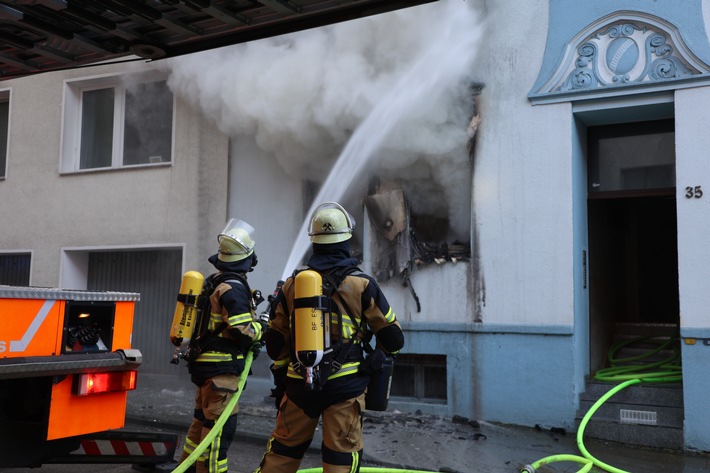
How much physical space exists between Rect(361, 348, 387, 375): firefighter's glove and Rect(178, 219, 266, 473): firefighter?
125 cm

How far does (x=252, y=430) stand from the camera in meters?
7.22

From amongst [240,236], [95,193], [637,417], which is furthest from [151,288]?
[637,417]

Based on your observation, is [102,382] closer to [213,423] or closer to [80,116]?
[213,423]

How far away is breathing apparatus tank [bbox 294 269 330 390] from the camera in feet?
12.3

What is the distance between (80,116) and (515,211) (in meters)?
7.21

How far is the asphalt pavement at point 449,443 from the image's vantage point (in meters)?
6.14

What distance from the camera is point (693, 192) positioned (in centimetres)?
696

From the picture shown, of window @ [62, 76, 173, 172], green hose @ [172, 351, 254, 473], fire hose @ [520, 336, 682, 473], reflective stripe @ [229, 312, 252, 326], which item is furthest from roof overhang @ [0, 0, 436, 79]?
window @ [62, 76, 173, 172]

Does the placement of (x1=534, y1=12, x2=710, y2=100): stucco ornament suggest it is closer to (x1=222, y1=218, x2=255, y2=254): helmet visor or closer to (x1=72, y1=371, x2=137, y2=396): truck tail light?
(x1=222, y1=218, x2=255, y2=254): helmet visor

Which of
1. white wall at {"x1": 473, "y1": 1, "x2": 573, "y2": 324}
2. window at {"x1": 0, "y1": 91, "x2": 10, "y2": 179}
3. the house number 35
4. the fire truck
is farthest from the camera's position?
window at {"x1": 0, "y1": 91, "x2": 10, "y2": 179}

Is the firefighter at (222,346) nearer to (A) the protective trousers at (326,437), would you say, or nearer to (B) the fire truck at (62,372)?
(B) the fire truck at (62,372)

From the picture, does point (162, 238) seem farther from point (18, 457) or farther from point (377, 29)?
point (18, 457)

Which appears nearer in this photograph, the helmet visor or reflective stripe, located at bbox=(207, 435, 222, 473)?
reflective stripe, located at bbox=(207, 435, 222, 473)

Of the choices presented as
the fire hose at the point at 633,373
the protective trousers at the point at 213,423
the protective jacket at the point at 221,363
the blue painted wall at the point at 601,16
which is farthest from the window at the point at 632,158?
the protective trousers at the point at 213,423
